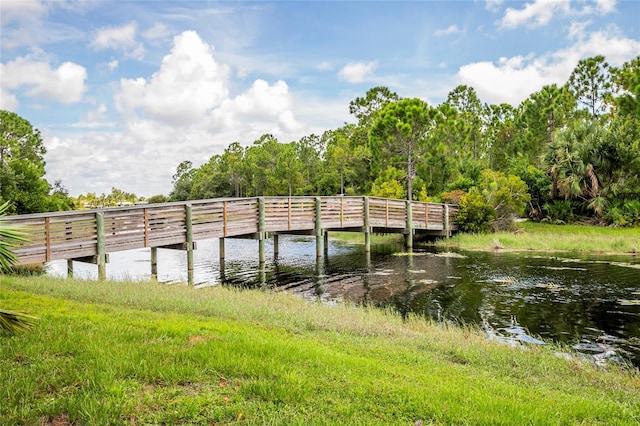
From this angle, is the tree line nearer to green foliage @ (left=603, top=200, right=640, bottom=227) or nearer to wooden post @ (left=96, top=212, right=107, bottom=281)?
green foliage @ (left=603, top=200, right=640, bottom=227)

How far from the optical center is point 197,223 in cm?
1942

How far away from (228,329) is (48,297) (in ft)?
16.5

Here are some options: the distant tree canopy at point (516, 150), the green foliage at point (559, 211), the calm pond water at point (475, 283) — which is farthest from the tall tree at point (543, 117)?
the calm pond water at point (475, 283)

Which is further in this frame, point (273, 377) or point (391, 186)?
point (391, 186)

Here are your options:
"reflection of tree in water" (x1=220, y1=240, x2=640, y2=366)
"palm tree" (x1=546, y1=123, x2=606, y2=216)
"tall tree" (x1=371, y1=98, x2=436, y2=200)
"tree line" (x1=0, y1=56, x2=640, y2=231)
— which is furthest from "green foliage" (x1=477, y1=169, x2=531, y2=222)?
"reflection of tree in water" (x1=220, y1=240, x2=640, y2=366)

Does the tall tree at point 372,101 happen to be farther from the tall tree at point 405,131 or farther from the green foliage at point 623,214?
the green foliage at point 623,214

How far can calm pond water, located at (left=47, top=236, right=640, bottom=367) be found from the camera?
1138cm

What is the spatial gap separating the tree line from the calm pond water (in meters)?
8.38

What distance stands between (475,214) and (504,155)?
23452 mm

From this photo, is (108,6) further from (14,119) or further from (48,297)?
(14,119)

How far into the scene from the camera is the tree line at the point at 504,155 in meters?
32.8

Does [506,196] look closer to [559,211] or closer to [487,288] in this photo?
[559,211]

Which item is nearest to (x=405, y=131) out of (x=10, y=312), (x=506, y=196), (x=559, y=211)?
(x=506, y=196)

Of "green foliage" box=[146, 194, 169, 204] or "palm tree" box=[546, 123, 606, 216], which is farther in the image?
"green foliage" box=[146, 194, 169, 204]
